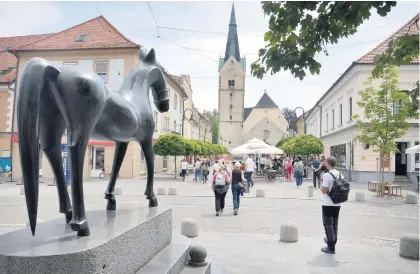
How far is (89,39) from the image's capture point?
26328 millimetres

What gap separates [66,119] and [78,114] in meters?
0.13

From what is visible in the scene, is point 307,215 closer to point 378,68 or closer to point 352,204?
point 352,204

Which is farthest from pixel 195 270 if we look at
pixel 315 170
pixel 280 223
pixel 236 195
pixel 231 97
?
pixel 231 97

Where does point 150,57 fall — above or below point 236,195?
above

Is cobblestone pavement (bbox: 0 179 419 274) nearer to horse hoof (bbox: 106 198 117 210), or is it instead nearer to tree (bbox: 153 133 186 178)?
horse hoof (bbox: 106 198 117 210)

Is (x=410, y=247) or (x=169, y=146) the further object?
(x=169, y=146)

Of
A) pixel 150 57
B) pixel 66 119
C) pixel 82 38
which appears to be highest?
pixel 82 38

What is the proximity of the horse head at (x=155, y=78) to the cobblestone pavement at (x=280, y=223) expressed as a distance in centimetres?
155

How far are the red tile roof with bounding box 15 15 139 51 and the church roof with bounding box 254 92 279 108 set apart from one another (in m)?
62.3

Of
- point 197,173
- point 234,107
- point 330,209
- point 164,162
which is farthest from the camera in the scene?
point 234,107

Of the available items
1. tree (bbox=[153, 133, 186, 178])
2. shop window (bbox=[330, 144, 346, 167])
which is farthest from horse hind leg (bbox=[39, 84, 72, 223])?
shop window (bbox=[330, 144, 346, 167])

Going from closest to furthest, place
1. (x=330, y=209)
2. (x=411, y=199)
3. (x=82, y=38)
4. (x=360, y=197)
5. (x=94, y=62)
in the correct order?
(x=330, y=209) → (x=411, y=199) → (x=360, y=197) → (x=94, y=62) → (x=82, y=38)

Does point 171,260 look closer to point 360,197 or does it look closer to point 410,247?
point 410,247

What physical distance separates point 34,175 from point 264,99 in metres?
→ 87.4
